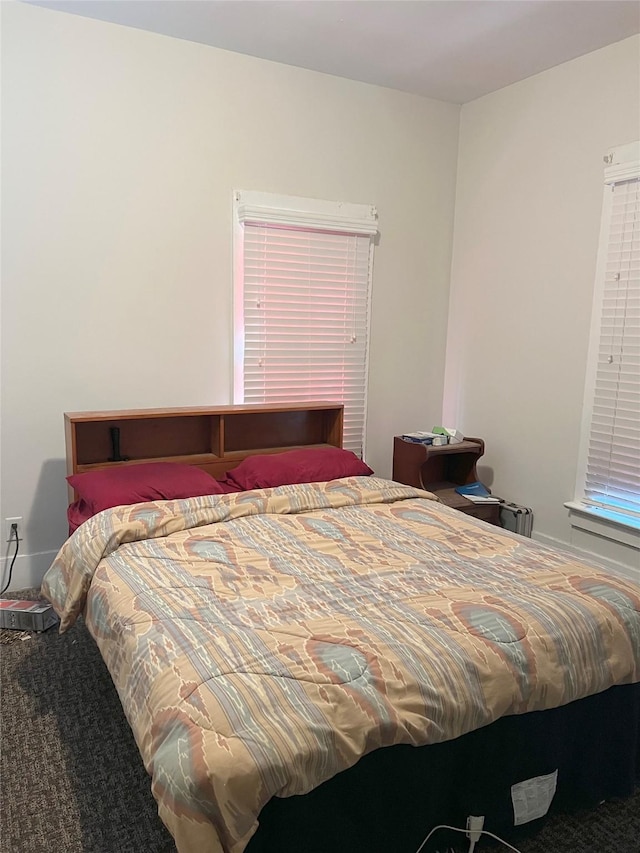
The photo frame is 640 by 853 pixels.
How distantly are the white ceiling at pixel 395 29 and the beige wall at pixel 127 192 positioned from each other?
0.15 meters

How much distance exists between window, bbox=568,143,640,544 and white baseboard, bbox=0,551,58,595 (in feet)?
9.08

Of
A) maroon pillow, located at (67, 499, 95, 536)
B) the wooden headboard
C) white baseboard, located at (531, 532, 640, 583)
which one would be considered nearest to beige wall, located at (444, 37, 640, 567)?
white baseboard, located at (531, 532, 640, 583)

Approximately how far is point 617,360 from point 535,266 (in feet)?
2.49

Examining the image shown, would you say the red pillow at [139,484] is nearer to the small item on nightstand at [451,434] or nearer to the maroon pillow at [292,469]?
the maroon pillow at [292,469]

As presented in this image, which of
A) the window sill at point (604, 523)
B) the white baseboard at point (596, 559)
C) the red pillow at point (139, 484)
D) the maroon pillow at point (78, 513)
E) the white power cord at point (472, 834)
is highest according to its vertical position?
the red pillow at point (139, 484)

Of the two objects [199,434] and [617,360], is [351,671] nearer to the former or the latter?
[199,434]

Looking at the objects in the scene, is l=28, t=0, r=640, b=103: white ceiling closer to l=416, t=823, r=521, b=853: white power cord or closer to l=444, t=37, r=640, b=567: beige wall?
l=444, t=37, r=640, b=567: beige wall

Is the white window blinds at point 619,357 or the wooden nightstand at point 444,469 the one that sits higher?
the white window blinds at point 619,357

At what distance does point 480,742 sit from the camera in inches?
64.4

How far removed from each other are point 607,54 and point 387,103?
3.89 ft

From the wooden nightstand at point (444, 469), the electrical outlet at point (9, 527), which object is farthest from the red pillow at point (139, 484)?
the wooden nightstand at point (444, 469)

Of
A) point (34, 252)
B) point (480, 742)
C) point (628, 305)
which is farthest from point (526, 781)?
point (34, 252)

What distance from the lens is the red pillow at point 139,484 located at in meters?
2.61

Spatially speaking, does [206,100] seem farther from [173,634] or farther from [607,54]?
[173,634]
